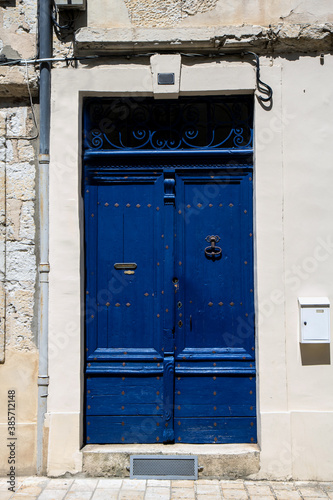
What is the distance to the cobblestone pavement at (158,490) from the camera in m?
4.07

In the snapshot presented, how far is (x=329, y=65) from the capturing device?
463 centimetres

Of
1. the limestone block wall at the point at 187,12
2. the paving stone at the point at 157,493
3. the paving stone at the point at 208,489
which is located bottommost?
the paving stone at the point at 208,489

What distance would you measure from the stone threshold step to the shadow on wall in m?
0.88

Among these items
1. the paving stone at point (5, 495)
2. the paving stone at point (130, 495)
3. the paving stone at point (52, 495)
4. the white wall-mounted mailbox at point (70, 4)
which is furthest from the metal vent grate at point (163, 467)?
the white wall-mounted mailbox at point (70, 4)

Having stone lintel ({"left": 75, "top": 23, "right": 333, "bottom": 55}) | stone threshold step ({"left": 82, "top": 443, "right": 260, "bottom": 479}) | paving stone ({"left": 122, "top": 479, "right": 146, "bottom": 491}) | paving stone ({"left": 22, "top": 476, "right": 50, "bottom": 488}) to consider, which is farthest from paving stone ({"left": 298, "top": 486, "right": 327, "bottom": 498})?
stone lintel ({"left": 75, "top": 23, "right": 333, "bottom": 55})

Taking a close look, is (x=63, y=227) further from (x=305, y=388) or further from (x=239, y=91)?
(x=305, y=388)

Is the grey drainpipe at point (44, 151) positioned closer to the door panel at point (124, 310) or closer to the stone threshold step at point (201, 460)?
the door panel at point (124, 310)

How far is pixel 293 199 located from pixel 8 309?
268 cm

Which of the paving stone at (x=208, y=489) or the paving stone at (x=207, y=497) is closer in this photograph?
the paving stone at (x=207, y=497)

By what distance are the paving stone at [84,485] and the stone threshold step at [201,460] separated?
9cm

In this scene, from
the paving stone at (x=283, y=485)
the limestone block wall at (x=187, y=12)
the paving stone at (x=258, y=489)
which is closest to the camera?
the paving stone at (x=258, y=489)

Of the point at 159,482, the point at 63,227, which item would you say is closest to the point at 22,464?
the point at 159,482

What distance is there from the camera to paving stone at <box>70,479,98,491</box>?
423 centimetres

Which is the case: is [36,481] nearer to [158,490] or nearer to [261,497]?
[158,490]
